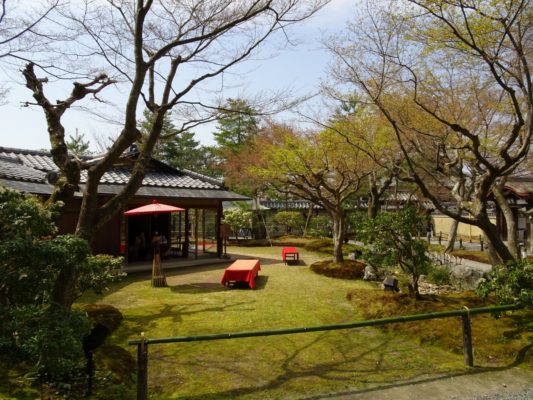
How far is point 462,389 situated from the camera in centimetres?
533

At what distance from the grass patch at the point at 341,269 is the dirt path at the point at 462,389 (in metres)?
7.81

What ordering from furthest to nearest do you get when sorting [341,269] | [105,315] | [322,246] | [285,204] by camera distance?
[285,204]
[322,246]
[341,269]
[105,315]

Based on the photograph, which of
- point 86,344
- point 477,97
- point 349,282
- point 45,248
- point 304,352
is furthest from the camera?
point 349,282

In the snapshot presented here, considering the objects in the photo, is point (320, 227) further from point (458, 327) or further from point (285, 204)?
point (458, 327)

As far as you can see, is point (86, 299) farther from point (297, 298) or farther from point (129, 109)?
point (129, 109)

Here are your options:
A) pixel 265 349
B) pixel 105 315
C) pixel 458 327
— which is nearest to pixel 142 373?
pixel 265 349

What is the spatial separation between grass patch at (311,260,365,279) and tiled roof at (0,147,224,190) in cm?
610

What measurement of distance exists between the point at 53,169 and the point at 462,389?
14.3 meters

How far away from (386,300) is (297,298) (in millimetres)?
2319

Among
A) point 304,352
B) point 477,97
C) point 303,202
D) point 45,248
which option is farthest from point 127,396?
point 303,202

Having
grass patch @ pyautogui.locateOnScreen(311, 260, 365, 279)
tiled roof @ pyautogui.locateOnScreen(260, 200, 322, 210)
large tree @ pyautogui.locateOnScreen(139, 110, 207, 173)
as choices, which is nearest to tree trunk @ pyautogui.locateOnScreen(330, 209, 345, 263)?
grass patch @ pyautogui.locateOnScreen(311, 260, 365, 279)

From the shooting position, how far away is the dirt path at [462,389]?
5111 millimetres

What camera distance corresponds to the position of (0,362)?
4676mm

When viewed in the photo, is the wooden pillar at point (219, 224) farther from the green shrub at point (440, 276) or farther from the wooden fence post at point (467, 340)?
the wooden fence post at point (467, 340)
